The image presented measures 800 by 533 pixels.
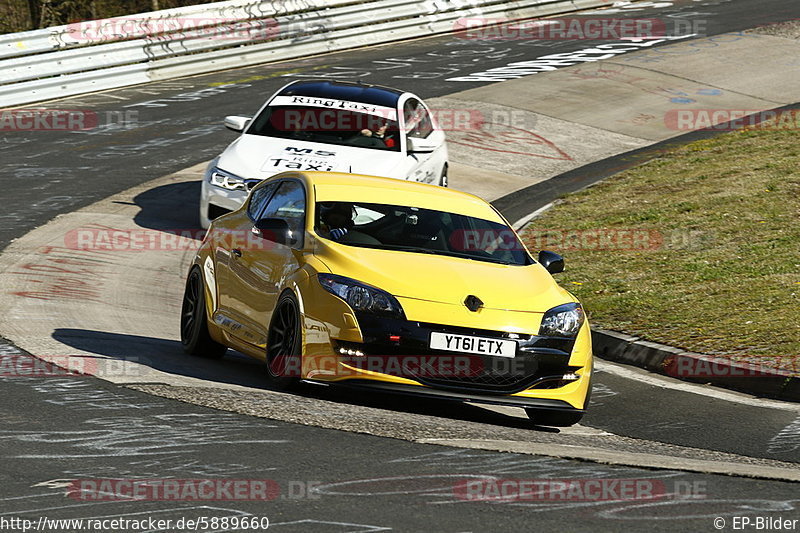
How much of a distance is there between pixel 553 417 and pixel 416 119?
343 inches

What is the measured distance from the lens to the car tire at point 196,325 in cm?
1010

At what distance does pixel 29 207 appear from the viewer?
16328mm

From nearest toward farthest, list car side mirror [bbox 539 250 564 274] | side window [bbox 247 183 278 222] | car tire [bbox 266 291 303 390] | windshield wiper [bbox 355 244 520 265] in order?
car tire [bbox 266 291 303 390] → windshield wiper [bbox 355 244 520 265] → car side mirror [bbox 539 250 564 274] → side window [bbox 247 183 278 222]

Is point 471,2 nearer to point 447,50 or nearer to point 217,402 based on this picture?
point 447,50

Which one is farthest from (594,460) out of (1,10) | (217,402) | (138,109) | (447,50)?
(1,10)

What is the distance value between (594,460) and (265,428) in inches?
72.5
